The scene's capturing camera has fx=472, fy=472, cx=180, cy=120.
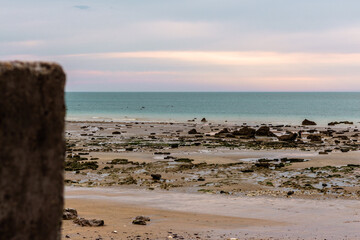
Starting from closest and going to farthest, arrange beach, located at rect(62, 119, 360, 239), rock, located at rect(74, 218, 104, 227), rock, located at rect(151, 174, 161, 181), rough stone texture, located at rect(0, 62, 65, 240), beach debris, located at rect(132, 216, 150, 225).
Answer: rough stone texture, located at rect(0, 62, 65, 240) → rock, located at rect(74, 218, 104, 227) → beach, located at rect(62, 119, 360, 239) → beach debris, located at rect(132, 216, 150, 225) → rock, located at rect(151, 174, 161, 181)

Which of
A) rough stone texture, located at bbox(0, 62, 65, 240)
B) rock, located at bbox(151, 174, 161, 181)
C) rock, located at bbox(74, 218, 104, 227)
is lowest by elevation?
rock, located at bbox(151, 174, 161, 181)

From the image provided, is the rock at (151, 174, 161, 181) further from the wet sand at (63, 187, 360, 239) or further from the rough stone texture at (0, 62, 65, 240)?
the rough stone texture at (0, 62, 65, 240)

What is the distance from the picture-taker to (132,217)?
45.8 feet

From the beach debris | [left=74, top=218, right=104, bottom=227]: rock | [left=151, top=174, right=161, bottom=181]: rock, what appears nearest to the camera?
[left=74, top=218, right=104, bottom=227]: rock

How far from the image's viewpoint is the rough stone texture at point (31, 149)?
432 cm

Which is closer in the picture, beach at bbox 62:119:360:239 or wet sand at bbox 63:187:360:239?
wet sand at bbox 63:187:360:239

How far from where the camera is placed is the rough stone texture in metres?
4.32

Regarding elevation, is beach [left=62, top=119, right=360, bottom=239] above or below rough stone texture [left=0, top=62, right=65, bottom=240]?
below

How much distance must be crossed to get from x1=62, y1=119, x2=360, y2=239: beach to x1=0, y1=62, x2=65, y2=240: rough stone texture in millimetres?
6770

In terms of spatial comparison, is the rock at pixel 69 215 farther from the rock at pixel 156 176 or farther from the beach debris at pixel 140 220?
the rock at pixel 156 176

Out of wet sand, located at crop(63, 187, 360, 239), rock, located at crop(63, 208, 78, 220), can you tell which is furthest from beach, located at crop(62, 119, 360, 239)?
rock, located at crop(63, 208, 78, 220)

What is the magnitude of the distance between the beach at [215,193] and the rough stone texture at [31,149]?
6770mm

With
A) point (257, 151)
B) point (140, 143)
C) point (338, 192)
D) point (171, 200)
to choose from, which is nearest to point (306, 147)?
point (257, 151)

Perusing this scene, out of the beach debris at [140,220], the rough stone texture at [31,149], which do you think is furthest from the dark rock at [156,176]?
the rough stone texture at [31,149]
